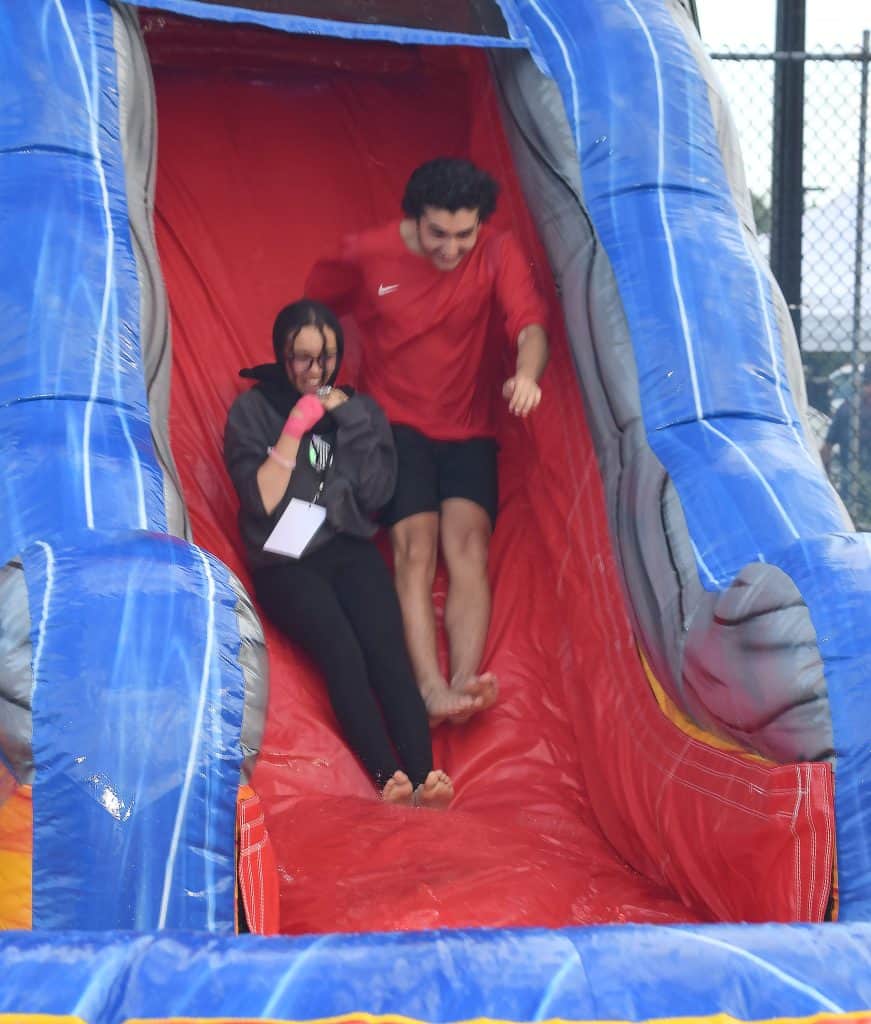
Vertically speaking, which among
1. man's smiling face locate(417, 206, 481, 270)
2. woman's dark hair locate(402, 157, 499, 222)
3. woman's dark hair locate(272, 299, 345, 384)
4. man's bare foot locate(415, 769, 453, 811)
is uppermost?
woman's dark hair locate(402, 157, 499, 222)

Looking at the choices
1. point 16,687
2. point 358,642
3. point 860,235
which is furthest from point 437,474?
point 860,235

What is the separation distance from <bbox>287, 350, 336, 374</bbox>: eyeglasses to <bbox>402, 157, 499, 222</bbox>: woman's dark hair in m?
0.31

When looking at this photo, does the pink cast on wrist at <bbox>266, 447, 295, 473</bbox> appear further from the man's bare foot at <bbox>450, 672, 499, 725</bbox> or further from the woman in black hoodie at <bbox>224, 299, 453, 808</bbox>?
the man's bare foot at <bbox>450, 672, 499, 725</bbox>

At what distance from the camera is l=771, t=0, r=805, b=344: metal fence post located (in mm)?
3928

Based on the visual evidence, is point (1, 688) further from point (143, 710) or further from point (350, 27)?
point (350, 27)

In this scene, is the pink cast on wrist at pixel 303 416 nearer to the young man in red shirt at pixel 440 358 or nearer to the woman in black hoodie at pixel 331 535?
the woman in black hoodie at pixel 331 535

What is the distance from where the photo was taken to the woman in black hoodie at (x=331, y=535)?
2135mm

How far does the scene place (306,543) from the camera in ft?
7.27

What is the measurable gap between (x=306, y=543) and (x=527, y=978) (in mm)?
1095

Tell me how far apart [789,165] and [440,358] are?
1.88 metres

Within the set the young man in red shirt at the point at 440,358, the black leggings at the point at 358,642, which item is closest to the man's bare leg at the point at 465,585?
the young man in red shirt at the point at 440,358

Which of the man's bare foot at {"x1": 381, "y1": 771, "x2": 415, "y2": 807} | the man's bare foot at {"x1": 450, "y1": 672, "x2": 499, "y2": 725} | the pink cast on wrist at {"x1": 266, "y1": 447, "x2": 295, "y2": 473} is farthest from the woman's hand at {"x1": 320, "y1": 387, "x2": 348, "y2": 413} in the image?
the man's bare foot at {"x1": 381, "y1": 771, "x2": 415, "y2": 807}

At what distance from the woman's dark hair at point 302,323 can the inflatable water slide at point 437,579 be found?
0.21 meters

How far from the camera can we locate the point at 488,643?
2.38 meters
